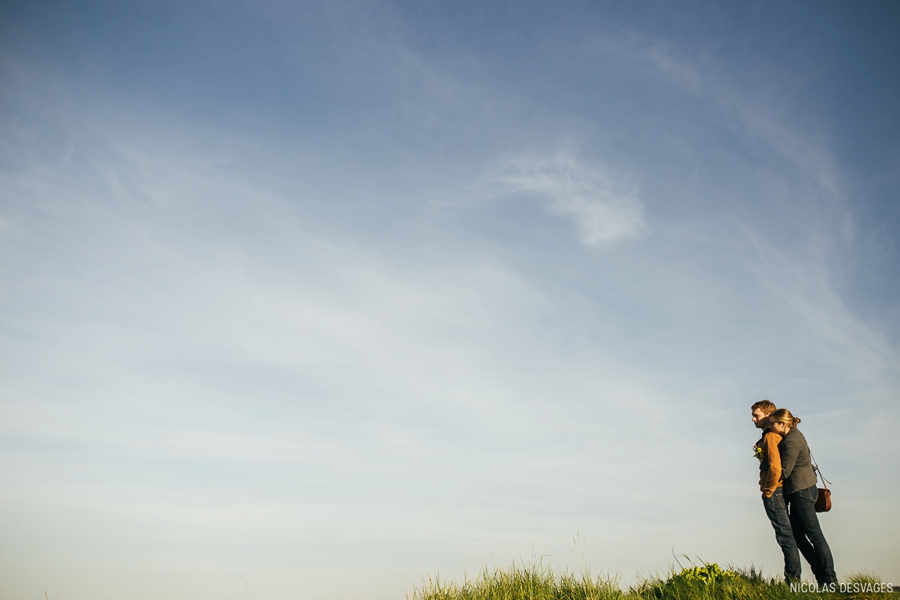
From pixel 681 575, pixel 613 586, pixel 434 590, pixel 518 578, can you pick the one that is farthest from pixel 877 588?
pixel 434 590

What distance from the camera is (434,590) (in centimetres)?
1102

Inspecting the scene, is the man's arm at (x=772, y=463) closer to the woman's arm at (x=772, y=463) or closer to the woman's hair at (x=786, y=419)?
the woman's arm at (x=772, y=463)

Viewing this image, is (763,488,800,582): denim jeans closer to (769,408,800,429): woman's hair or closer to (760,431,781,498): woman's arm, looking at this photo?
(760,431,781,498): woman's arm

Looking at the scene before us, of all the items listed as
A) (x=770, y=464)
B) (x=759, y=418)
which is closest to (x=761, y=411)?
(x=759, y=418)

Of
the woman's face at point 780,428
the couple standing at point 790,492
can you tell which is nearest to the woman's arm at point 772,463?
the couple standing at point 790,492

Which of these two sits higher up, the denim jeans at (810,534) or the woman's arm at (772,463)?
the woman's arm at (772,463)

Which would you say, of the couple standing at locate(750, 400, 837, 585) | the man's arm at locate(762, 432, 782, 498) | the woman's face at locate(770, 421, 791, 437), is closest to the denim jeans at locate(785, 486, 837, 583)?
the couple standing at locate(750, 400, 837, 585)

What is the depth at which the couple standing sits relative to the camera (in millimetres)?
9502

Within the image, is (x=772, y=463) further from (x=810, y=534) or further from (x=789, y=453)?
(x=810, y=534)

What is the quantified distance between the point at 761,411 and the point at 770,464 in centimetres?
103

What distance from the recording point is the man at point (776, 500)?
9.59 m

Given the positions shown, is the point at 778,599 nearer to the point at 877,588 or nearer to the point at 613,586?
the point at 877,588

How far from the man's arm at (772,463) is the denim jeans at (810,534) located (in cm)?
36

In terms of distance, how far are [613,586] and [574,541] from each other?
1.09 meters
